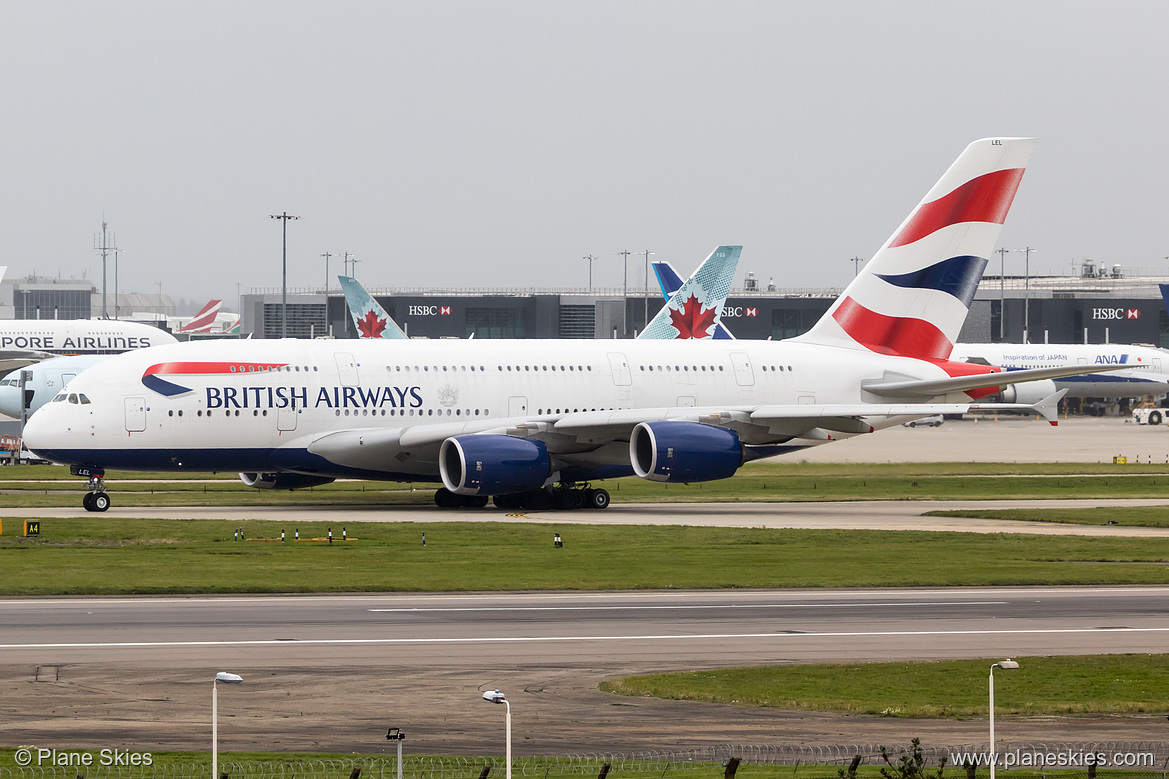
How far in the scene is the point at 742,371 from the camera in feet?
178

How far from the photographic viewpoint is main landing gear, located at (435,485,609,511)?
52125 mm

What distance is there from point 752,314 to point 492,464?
117 m

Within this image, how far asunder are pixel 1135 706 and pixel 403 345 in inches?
1326

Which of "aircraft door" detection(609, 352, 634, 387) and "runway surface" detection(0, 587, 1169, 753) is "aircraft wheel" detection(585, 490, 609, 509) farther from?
"runway surface" detection(0, 587, 1169, 753)

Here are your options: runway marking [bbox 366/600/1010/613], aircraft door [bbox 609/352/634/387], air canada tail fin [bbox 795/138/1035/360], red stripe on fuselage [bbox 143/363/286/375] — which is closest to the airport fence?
runway marking [bbox 366/600/1010/613]

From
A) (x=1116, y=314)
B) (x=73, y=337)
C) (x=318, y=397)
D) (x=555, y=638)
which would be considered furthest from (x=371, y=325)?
(x=555, y=638)

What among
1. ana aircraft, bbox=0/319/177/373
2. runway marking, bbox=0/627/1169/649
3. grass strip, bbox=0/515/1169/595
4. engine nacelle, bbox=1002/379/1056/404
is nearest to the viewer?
runway marking, bbox=0/627/1169/649

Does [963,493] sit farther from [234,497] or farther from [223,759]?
[223,759]

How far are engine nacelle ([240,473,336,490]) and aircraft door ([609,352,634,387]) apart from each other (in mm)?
10291

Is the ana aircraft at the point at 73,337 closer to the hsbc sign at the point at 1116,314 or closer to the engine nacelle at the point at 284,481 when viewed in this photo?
the engine nacelle at the point at 284,481

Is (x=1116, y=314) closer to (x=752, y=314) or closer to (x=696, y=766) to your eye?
(x=752, y=314)

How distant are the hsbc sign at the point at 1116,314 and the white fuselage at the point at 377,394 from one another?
348 ft

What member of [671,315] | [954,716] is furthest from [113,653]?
[671,315]

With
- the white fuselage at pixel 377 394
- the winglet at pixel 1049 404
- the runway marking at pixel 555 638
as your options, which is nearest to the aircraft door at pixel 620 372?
the white fuselage at pixel 377 394
